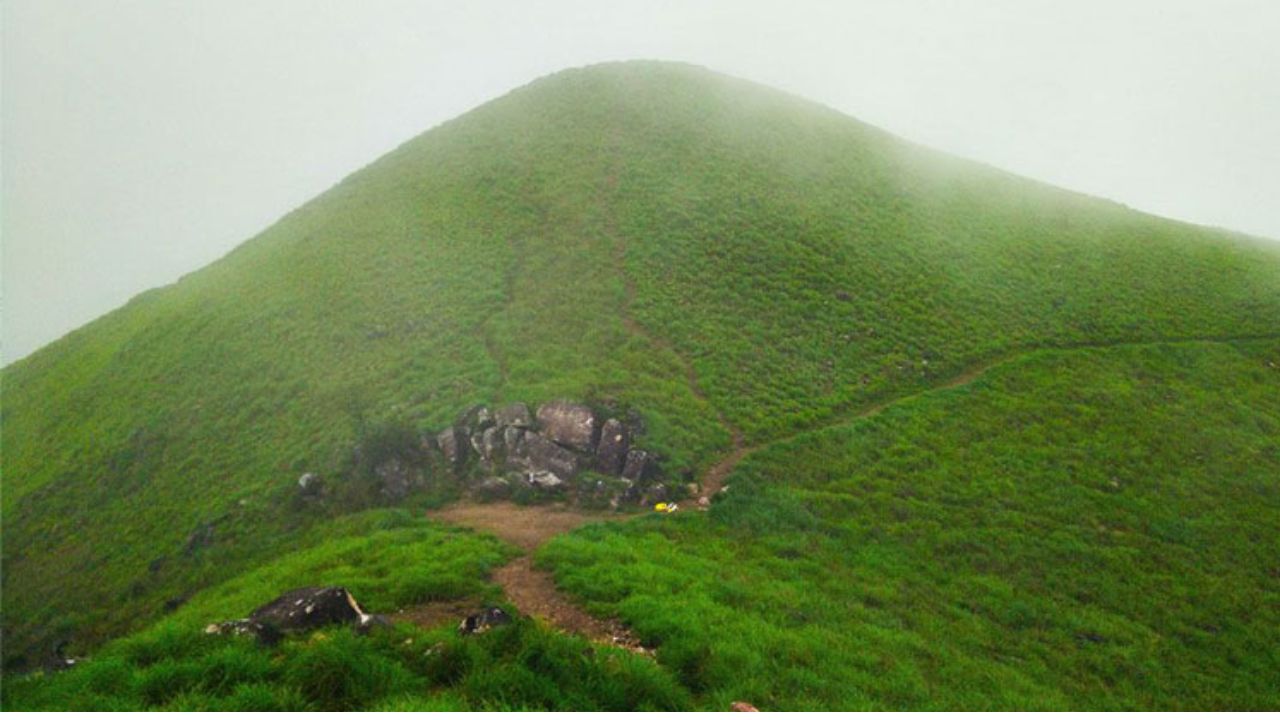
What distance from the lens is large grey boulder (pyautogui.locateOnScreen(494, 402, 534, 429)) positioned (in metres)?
24.2

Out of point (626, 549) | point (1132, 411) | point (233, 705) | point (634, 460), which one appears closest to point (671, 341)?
point (634, 460)

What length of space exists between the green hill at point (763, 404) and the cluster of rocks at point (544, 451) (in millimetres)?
1218

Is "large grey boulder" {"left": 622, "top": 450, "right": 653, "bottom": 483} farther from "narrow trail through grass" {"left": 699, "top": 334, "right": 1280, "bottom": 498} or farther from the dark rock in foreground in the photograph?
the dark rock in foreground

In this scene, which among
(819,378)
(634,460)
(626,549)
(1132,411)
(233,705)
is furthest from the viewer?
(819,378)

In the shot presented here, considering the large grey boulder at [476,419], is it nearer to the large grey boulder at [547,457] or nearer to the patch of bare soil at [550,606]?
the large grey boulder at [547,457]

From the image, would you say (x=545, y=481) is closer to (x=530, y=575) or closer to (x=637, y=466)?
(x=637, y=466)

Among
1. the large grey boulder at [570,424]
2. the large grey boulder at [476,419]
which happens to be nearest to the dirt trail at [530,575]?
the large grey boulder at [570,424]

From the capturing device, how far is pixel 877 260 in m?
41.2

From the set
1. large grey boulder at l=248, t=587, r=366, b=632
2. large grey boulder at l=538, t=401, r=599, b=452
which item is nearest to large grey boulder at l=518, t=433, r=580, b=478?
large grey boulder at l=538, t=401, r=599, b=452

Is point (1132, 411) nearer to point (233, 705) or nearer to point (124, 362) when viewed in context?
point (233, 705)

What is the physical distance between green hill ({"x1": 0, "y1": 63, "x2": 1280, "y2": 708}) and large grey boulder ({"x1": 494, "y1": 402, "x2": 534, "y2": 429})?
3.26 feet

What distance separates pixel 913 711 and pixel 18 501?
3853 centimetres

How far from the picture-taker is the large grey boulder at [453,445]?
77.5 ft

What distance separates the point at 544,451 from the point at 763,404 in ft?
35.0
